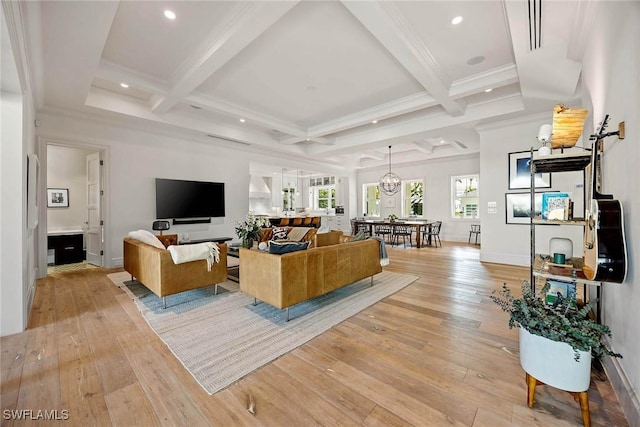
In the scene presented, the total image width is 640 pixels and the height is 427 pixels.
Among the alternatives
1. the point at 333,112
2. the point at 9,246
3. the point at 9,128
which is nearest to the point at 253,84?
the point at 333,112

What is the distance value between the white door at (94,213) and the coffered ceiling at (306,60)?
127 cm

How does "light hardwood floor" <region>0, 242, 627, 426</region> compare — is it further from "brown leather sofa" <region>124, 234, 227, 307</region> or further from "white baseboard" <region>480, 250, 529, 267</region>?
"white baseboard" <region>480, 250, 529, 267</region>

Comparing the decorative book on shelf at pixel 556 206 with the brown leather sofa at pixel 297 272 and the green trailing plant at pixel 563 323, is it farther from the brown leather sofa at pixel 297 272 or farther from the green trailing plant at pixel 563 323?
the brown leather sofa at pixel 297 272

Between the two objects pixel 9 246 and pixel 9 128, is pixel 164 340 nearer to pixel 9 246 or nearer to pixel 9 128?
pixel 9 246

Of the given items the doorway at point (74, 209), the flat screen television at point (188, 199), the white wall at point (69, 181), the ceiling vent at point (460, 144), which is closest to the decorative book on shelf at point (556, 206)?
the ceiling vent at point (460, 144)

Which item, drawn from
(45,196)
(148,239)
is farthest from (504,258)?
(45,196)

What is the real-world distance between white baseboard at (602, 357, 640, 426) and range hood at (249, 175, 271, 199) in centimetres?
999

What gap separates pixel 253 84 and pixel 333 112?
1.96 m

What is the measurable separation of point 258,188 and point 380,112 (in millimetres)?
6603

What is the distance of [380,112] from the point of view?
5441 mm

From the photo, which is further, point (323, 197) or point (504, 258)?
point (323, 197)

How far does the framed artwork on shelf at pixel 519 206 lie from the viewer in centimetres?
540

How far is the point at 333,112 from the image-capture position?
18.9 ft

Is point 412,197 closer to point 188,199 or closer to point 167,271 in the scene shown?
point 188,199
